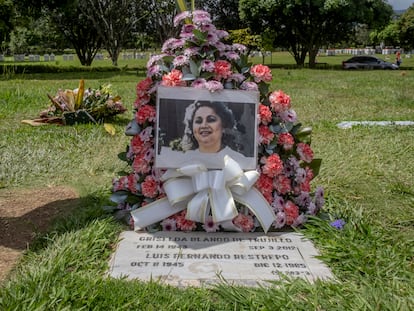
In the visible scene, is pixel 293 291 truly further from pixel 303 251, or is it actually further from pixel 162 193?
pixel 162 193

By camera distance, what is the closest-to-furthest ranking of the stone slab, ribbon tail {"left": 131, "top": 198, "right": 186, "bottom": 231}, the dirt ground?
the stone slab < the dirt ground < ribbon tail {"left": 131, "top": 198, "right": 186, "bottom": 231}

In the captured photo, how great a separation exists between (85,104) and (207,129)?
456 centimetres

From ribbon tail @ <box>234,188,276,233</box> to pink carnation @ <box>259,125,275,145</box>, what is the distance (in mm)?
319

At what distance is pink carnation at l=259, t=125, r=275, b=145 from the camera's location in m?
3.17

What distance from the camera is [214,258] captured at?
266 centimetres

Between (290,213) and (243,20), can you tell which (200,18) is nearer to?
(290,213)

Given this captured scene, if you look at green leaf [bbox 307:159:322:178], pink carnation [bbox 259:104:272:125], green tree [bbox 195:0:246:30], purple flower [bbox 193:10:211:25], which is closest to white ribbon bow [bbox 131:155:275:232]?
pink carnation [bbox 259:104:272:125]

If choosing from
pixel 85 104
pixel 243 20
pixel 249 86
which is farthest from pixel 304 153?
pixel 243 20

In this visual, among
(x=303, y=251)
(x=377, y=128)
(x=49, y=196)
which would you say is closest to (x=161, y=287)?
(x=303, y=251)

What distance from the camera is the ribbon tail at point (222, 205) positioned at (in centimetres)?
293

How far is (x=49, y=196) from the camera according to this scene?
→ 3889mm

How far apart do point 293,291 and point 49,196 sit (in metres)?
2.30

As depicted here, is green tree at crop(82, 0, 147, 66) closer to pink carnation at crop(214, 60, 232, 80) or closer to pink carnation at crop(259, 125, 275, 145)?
pink carnation at crop(214, 60, 232, 80)

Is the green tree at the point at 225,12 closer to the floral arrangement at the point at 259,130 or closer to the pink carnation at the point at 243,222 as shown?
the floral arrangement at the point at 259,130
